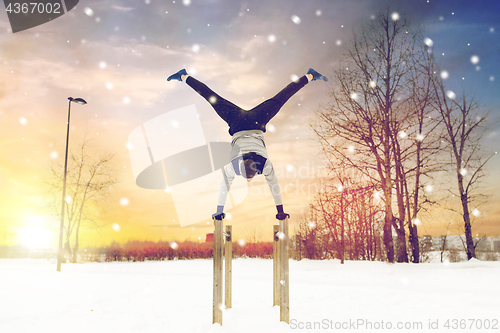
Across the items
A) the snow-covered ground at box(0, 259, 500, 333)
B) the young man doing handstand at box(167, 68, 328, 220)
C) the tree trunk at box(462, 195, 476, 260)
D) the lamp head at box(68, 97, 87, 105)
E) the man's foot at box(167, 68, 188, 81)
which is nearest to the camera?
the young man doing handstand at box(167, 68, 328, 220)

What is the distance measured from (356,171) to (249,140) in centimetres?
990

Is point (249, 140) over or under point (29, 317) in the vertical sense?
over

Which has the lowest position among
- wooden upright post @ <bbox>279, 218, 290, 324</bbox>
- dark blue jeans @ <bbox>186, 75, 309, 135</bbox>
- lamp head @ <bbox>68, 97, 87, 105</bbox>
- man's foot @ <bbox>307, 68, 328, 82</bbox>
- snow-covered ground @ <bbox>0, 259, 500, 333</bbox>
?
snow-covered ground @ <bbox>0, 259, 500, 333</bbox>

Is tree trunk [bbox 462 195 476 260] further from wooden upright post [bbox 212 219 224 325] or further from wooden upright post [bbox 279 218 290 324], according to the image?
wooden upright post [bbox 212 219 224 325]

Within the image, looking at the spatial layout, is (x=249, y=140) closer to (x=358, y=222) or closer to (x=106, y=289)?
(x=106, y=289)

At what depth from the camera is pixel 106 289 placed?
816cm

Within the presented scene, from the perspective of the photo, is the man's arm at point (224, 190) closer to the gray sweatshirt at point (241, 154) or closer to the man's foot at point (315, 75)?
the gray sweatshirt at point (241, 154)

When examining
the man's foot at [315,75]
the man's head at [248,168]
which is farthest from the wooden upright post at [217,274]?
the man's foot at [315,75]

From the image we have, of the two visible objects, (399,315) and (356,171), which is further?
(356,171)

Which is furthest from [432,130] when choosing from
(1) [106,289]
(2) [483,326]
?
(1) [106,289]

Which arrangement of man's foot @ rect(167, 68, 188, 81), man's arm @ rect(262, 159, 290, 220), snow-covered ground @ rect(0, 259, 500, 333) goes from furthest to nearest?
man's foot @ rect(167, 68, 188, 81) → snow-covered ground @ rect(0, 259, 500, 333) → man's arm @ rect(262, 159, 290, 220)

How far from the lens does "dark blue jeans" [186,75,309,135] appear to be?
4617 mm

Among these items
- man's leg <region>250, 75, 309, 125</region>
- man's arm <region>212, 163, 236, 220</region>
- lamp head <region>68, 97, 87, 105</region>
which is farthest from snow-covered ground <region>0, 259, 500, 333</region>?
lamp head <region>68, 97, 87, 105</region>

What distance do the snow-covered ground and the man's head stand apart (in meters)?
2.38
